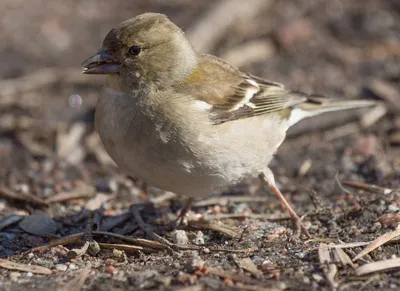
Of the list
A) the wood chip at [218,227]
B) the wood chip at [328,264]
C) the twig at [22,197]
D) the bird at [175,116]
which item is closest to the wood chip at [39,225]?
the twig at [22,197]

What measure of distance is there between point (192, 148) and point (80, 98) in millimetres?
3787

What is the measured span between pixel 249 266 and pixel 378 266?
2.64ft

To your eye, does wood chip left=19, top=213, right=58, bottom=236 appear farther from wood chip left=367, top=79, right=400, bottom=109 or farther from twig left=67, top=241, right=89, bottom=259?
wood chip left=367, top=79, right=400, bottom=109

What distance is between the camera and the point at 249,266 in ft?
14.3

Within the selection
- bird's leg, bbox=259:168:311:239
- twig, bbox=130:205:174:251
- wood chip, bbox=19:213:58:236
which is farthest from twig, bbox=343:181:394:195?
wood chip, bbox=19:213:58:236

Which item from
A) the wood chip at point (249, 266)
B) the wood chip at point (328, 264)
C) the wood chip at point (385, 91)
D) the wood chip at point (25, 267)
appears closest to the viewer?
the wood chip at point (328, 264)

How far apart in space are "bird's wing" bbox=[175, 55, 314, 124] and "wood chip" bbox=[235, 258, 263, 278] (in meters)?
1.11

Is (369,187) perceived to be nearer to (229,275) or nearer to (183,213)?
(183,213)

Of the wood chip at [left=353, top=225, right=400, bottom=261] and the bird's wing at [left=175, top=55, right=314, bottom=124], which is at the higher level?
the bird's wing at [left=175, top=55, right=314, bottom=124]

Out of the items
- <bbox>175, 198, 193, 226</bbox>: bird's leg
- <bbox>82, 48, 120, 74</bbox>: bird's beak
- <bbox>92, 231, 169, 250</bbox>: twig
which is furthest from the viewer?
<bbox>175, 198, 193, 226</bbox>: bird's leg

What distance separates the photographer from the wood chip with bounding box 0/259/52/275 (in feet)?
14.6

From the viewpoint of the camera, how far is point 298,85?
8.21 meters

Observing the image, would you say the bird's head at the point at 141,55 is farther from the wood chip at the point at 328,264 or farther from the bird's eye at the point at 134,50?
the wood chip at the point at 328,264

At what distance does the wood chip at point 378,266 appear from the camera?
420cm
